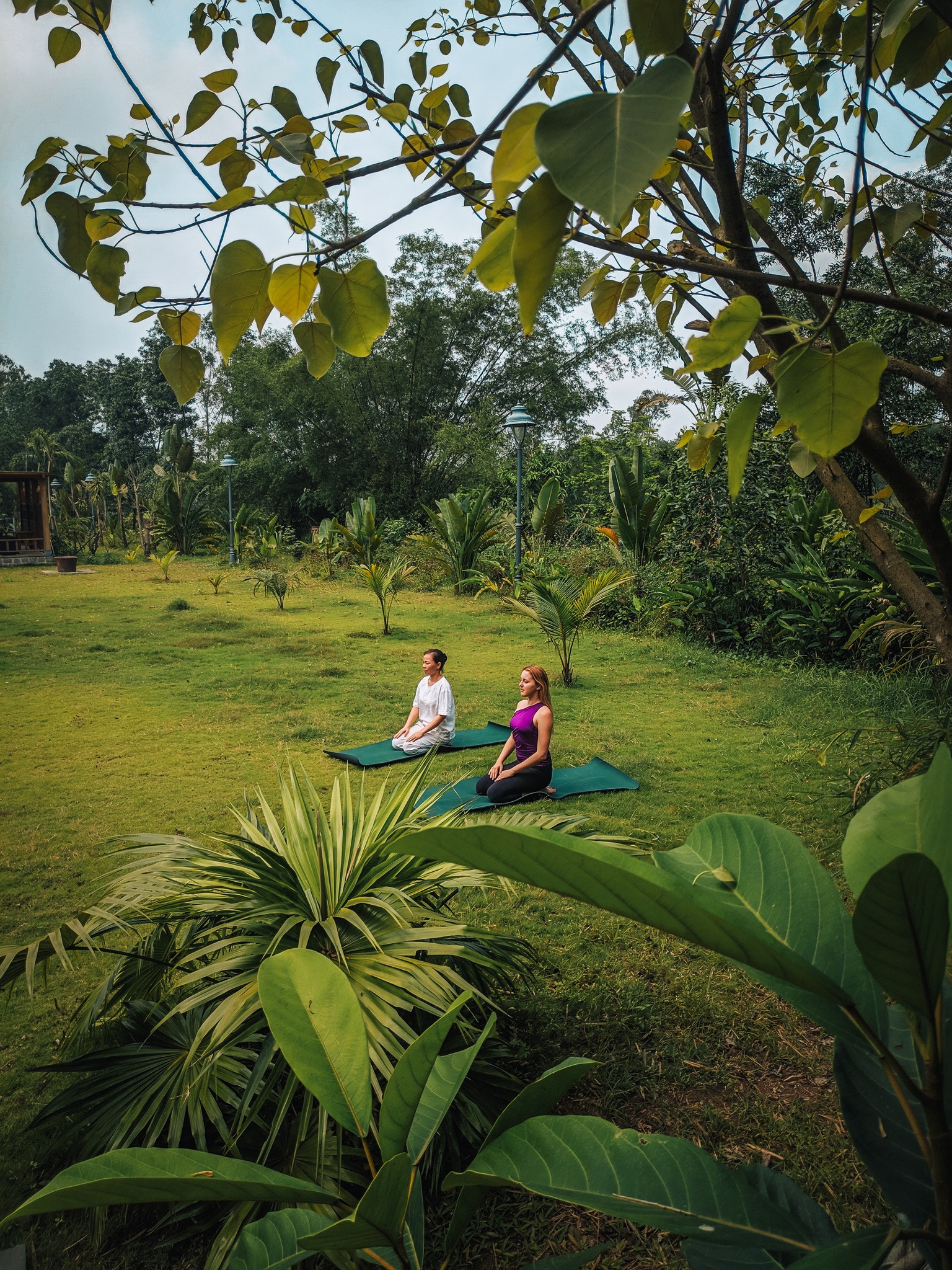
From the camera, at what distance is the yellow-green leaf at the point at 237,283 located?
427 mm

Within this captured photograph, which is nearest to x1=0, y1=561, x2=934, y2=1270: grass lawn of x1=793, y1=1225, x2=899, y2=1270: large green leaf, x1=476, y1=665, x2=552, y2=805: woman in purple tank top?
x1=476, y1=665, x2=552, y2=805: woman in purple tank top

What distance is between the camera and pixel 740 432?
47 cm

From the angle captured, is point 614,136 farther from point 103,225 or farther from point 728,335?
point 103,225

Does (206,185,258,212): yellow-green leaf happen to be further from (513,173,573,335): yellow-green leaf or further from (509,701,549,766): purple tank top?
(509,701,549,766): purple tank top

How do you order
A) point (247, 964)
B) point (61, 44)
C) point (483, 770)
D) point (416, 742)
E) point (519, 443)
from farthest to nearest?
1. point (519, 443)
2. point (416, 742)
3. point (483, 770)
4. point (247, 964)
5. point (61, 44)

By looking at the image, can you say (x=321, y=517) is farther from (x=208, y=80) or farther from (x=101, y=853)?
(x=208, y=80)

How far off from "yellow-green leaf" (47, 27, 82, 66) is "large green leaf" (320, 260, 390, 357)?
33cm

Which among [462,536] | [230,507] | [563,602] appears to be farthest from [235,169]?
[230,507]

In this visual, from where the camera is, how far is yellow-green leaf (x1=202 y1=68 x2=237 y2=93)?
0.51m

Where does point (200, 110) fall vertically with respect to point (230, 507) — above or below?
below

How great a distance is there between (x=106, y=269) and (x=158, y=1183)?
518mm

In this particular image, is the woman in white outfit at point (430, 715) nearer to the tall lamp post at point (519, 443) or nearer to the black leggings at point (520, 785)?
the black leggings at point (520, 785)

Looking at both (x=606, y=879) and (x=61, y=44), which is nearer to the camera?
(x=606, y=879)

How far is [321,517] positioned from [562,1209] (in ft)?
51.0
